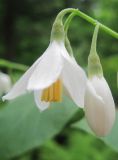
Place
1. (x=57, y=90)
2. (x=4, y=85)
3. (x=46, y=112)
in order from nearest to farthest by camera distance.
Result: (x=57, y=90), (x=46, y=112), (x=4, y=85)

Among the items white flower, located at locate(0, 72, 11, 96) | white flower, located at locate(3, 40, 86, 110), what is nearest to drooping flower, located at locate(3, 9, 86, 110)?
white flower, located at locate(3, 40, 86, 110)

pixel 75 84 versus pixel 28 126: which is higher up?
pixel 75 84

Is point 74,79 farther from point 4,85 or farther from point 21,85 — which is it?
point 4,85

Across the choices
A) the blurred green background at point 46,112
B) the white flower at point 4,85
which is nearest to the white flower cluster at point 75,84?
the blurred green background at point 46,112

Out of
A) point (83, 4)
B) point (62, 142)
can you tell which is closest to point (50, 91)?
point (62, 142)

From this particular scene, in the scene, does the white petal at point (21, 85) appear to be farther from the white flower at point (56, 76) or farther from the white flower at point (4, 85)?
A: the white flower at point (4, 85)

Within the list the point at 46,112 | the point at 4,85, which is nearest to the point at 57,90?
the point at 46,112

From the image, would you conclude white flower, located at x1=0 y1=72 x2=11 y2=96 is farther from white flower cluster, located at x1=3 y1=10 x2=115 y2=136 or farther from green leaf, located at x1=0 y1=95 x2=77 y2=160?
white flower cluster, located at x1=3 y1=10 x2=115 y2=136
